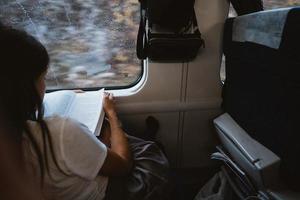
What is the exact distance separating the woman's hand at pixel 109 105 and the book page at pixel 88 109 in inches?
1.2

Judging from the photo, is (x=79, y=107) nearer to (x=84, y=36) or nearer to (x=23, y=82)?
(x=84, y=36)

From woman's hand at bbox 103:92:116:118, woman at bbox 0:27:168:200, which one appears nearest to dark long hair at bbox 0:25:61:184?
woman at bbox 0:27:168:200

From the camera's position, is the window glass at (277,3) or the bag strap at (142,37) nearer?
the bag strap at (142,37)

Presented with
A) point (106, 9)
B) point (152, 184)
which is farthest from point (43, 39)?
point (152, 184)

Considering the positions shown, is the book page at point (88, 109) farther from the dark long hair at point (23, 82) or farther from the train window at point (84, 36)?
the dark long hair at point (23, 82)

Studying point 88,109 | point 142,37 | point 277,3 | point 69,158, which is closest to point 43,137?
point 69,158

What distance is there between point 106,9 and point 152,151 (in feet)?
2.65

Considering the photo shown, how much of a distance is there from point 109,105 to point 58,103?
0.26 metres

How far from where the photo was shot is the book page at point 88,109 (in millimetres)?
1193

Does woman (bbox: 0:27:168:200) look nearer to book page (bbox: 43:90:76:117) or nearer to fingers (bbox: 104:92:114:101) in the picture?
book page (bbox: 43:90:76:117)

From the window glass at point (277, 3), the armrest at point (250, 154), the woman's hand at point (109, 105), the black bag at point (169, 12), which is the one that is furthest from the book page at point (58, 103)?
the window glass at point (277, 3)

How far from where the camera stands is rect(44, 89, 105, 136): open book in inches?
47.1

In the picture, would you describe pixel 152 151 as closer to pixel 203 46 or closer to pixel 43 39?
pixel 203 46

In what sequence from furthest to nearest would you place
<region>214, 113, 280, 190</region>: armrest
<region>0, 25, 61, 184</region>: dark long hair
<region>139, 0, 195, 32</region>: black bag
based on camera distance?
<region>139, 0, 195, 32</region>: black bag, <region>214, 113, 280, 190</region>: armrest, <region>0, 25, 61, 184</region>: dark long hair
